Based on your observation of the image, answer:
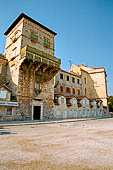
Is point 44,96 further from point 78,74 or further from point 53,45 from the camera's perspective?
point 78,74

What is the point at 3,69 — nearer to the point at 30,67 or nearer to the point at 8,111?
the point at 30,67

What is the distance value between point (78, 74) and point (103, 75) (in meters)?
9.45

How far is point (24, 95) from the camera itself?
19953 mm

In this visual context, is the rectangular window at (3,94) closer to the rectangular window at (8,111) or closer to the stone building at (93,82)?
the rectangular window at (8,111)

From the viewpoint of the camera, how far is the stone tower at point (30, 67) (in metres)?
19.9

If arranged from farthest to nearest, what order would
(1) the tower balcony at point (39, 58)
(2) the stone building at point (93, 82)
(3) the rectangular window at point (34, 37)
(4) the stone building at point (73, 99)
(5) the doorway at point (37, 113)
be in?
(2) the stone building at point (93, 82), (4) the stone building at point (73, 99), (3) the rectangular window at point (34, 37), (5) the doorway at point (37, 113), (1) the tower balcony at point (39, 58)

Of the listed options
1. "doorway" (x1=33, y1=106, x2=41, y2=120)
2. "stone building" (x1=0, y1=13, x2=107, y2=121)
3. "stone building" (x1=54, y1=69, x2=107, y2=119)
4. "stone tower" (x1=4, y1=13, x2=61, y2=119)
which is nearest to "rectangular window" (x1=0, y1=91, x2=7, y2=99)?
"stone building" (x1=0, y1=13, x2=107, y2=121)

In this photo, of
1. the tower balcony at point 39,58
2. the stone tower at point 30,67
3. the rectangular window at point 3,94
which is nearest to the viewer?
the rectangular window at point 3,94

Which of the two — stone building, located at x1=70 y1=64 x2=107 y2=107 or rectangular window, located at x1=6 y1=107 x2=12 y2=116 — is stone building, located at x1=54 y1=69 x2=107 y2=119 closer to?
stone building, located at x1=70 y1=64 x2=107 y2=107

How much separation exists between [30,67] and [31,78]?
2090 mm

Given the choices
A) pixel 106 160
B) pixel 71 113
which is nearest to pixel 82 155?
pixel 106 160

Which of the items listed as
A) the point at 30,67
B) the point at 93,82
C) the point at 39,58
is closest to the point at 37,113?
the point at 30,67

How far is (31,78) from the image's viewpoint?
2136cm

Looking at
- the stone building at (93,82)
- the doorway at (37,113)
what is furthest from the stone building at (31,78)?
the stone building at (93,82)
